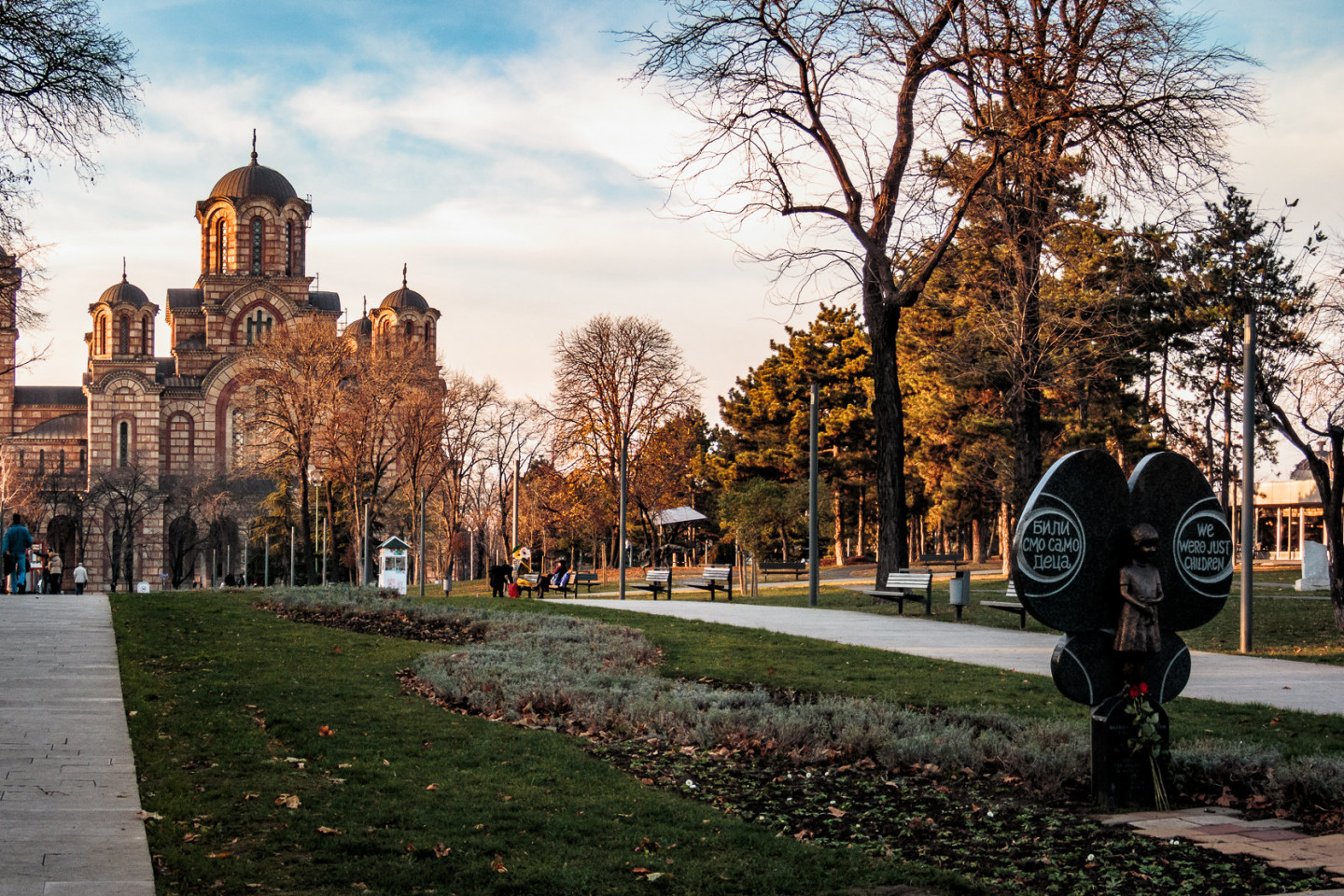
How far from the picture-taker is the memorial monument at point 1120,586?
23.4 ft

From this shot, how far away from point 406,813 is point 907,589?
16.8 metres

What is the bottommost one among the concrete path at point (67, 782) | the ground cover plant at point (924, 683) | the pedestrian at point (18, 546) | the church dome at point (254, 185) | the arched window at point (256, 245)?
the ground cover plant at point (924, 683)

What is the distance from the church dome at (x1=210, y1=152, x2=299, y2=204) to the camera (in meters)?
77.2

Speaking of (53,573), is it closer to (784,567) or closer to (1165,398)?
(784,567)

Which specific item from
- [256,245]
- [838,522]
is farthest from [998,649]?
[256,245]

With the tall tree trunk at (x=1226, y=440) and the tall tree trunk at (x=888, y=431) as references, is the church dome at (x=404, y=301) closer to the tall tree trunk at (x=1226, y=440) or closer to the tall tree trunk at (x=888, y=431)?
the tall tree trunk at (x=1226, y=440)

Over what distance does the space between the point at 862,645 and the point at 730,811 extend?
8.85 meters

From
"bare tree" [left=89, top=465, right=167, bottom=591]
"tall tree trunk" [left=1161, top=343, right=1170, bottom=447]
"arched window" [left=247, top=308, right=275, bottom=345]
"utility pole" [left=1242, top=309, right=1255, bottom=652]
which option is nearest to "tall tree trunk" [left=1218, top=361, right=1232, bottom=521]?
"tall tree trunk" [left=1161, top=343, right=1170, bottom=447]

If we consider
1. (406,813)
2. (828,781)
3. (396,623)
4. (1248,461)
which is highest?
(1248,461)

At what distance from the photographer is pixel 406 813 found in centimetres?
629

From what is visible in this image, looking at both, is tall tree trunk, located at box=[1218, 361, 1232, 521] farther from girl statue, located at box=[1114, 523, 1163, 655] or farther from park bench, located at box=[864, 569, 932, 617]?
girl statue, located at box=[1114, 523, 1163, 655]

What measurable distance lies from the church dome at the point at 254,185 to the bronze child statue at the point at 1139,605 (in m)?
76.7

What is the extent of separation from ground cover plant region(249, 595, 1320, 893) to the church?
64.2 metres

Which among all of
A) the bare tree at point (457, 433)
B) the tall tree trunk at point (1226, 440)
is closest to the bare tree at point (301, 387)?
the bare tree at point (457, 433)
